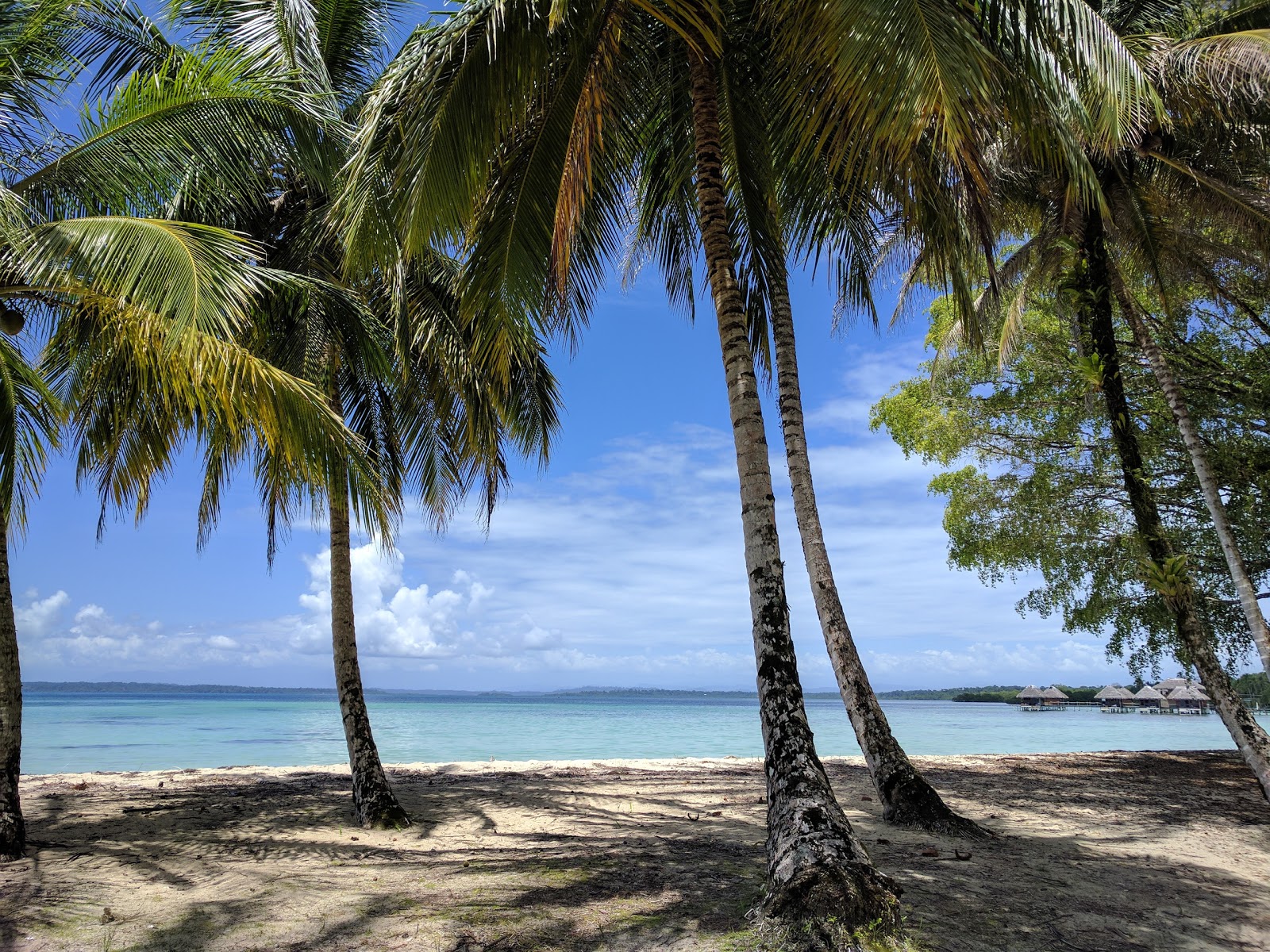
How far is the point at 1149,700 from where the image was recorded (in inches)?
1495

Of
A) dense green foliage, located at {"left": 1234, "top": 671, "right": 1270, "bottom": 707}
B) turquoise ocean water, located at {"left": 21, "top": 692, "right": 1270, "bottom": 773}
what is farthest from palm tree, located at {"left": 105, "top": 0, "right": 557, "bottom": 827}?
dense green foliage, located at {"left": 1234, "top": 671, "right": 1270, "bottom": 707}

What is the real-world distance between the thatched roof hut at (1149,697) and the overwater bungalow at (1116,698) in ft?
1.98

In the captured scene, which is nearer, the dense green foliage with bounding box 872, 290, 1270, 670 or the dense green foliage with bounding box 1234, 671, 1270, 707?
the dense green foliage with bounding box 872, 290, 1270, 670

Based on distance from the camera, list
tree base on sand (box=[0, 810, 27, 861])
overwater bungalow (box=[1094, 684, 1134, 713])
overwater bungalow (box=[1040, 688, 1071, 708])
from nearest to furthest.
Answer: tree base on sand (box=[0, 810, 27, 861]), overwater bungalow (box=[1094, 684, 1134, 713]), overwater bungalow (box=[1040, 688, 1071, 708])

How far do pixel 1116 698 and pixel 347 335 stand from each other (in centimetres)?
4534

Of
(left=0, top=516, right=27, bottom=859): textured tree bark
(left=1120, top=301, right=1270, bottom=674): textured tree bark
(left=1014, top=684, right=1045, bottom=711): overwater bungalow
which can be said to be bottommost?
(left=1014, top=684, right=1045, bottom=711): overwater bungalow

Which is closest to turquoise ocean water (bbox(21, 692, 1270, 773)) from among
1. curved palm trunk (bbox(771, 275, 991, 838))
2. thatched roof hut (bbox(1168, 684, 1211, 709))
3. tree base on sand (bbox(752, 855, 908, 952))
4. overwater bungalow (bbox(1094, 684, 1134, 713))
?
thatched roof hut (bbox(1168, 684, 1211, 709))

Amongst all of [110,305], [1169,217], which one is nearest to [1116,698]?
[1169,217]

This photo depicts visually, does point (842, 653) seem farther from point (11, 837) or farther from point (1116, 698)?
point (1116, 698)

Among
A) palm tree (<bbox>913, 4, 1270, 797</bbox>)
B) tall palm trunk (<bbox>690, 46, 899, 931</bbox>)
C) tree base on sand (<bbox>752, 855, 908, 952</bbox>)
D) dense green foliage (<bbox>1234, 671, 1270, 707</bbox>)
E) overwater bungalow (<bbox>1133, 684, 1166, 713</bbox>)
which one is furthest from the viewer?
overwater bungalow (<bbox>1133, 684, 1166, 713</bbox>)

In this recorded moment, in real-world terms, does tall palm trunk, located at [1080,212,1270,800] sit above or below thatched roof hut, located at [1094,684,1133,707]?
above

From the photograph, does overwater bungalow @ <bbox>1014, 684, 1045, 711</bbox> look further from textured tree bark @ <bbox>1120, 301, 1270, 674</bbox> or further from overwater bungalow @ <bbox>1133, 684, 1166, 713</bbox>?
textured tree bark @ <bbox>1120, 301, 1270, 674</bbox>

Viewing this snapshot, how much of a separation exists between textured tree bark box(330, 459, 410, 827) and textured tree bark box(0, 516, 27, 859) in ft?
7.31

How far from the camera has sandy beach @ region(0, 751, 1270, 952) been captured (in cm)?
402
